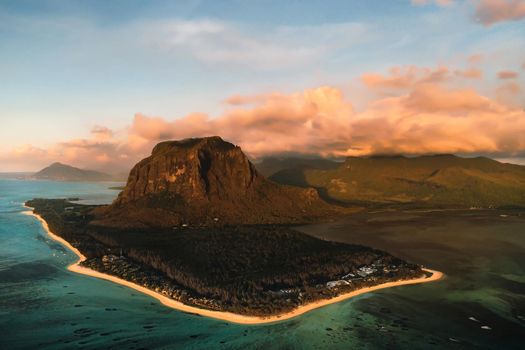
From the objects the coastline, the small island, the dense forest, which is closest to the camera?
the coastline

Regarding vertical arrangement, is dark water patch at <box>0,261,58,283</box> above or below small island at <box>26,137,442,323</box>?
below

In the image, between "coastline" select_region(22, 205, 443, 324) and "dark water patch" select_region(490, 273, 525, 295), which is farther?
"dark water patch" select_region(490, 273, 525, 295)

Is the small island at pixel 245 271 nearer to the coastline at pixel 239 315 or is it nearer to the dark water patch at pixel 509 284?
the coastline at pixel 239 315

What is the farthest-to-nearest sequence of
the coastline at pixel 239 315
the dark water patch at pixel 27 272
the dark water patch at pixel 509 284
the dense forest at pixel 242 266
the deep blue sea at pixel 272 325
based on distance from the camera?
the dark water patch at pixel 27 272
the dark water patch at pixel 509 284
the dense forest at pixel 242 266
the coastline at pixel 239 315
the deep blue sea at pixel 272 325

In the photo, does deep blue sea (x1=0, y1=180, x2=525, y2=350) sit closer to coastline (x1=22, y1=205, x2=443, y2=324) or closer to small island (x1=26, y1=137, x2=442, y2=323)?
coastline (x1=22, y1=205, x2=443, y2=324)

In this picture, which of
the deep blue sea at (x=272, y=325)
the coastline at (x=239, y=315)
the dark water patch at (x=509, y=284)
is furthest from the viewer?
the dark water patch at (x=509, y=284)

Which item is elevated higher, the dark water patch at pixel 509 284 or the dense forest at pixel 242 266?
the dense forest at pixel 242 266

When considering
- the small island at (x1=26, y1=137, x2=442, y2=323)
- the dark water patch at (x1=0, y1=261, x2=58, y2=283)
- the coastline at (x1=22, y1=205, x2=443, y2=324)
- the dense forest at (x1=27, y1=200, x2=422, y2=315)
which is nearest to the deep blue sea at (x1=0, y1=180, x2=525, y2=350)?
the dark water patch at (x1=0, y1=261, x2=58, y2=283)

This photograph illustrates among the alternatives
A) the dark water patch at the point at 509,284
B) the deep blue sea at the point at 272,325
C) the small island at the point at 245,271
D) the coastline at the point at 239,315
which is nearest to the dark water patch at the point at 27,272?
the deep blue sea at the point at 272,325

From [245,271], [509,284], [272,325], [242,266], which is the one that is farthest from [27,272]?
[509,284]

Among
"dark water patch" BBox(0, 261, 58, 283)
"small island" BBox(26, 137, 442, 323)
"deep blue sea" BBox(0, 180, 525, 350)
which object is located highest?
"small island" BBox(26, 137, 442, 323)
